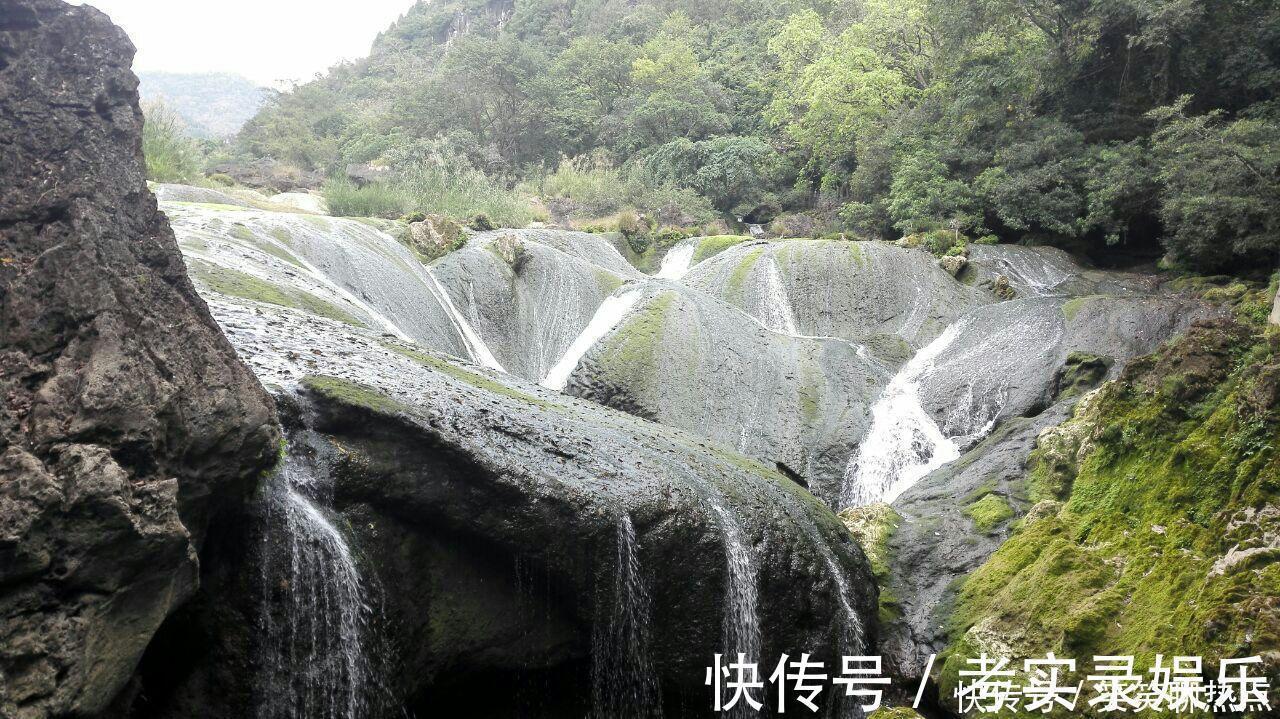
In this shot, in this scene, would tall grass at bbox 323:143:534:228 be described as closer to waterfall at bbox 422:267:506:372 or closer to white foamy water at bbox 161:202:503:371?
waterfall at bbox 422:267:506:372

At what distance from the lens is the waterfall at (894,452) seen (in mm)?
10750

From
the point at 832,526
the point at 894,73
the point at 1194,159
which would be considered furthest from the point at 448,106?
the point at 832,526

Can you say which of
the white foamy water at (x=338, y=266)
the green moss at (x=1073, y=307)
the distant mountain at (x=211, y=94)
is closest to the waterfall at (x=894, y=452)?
the green moss at (x=1073, y=307)

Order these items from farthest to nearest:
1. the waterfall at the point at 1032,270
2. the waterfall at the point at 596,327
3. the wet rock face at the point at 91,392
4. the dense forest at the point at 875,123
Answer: the waterfall at the point at 1032,270
the dense forest at the point at 875,123
the waterfall at the point at 596,327
the wet rock face at the point at 91,392

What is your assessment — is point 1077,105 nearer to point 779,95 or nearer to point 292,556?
point 779,95

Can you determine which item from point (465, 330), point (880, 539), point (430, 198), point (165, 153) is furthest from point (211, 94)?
point (880, 539)

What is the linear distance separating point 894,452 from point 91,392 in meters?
10.0

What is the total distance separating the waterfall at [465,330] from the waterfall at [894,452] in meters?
6.10

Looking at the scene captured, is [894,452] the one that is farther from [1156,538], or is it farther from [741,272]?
[741,272]

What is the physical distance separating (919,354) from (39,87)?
13.2 meters

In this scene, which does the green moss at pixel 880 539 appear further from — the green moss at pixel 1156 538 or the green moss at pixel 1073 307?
the green moss at pixel 1073 307

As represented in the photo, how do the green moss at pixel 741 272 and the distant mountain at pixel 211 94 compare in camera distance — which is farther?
the distant mountain at pixel 211 94

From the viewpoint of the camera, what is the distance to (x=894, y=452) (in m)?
11.1

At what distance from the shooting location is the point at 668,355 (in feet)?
38.3
